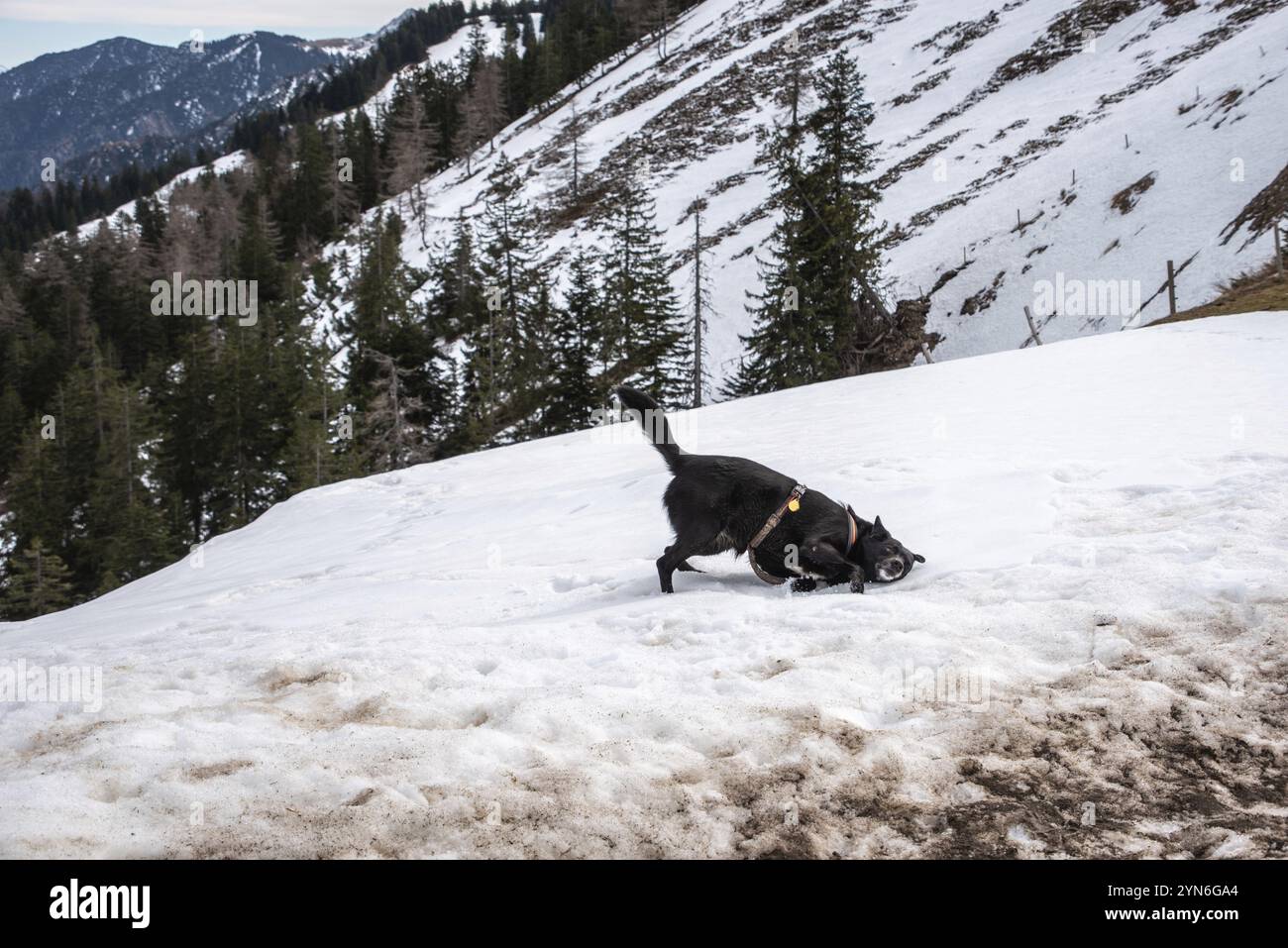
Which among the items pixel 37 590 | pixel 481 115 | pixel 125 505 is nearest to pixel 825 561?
pixel 37 590

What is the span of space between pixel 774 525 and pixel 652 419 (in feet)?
4.21

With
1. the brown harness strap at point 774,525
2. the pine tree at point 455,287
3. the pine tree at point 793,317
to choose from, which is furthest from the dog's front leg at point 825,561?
the pine tree at point 455,287

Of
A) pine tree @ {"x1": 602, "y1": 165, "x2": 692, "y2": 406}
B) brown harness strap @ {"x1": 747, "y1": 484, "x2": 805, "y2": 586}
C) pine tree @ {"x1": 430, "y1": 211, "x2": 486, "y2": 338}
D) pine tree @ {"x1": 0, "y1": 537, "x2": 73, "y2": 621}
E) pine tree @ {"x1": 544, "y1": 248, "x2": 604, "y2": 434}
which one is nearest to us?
brown harness strap @ {"x1": 747, "y1": 484, "x2": 805, "y2": 586}

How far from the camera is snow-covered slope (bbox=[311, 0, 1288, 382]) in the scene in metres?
34.7

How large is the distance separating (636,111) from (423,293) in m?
39.9

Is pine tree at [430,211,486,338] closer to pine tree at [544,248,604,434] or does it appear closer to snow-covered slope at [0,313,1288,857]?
pine tree at [544,248,604,434]

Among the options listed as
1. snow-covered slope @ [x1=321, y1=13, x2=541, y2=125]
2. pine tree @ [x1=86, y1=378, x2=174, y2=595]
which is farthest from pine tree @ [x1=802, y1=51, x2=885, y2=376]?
snow-covered slope @ [x1=321, y1=13, x2=541, y2=125]

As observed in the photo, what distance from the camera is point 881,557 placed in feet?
20.4

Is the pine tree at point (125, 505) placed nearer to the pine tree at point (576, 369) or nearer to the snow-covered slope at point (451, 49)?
the pine tree at point (576, 369)

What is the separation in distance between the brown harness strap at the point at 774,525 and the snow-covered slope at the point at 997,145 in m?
28.7

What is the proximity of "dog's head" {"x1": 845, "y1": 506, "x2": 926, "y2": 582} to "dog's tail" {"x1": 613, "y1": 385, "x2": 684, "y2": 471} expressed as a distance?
1.62 m

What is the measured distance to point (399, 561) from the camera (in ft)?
31.4

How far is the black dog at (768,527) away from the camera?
20.7 feet

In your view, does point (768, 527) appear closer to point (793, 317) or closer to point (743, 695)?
point (743, 695)
